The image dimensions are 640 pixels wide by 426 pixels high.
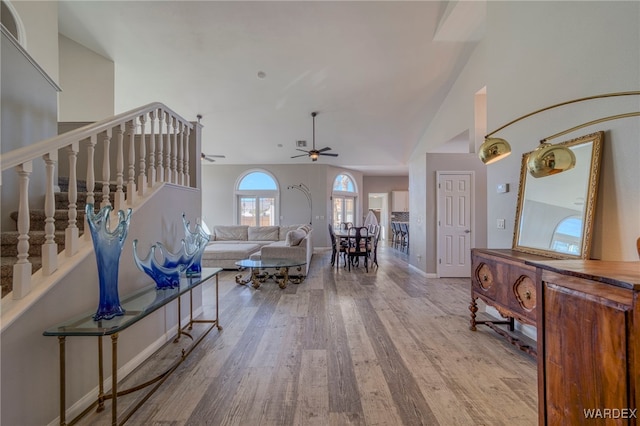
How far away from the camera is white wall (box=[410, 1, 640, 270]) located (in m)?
1.81

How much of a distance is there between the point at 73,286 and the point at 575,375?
2704mm

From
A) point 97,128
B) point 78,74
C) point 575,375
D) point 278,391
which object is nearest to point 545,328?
point 575,375

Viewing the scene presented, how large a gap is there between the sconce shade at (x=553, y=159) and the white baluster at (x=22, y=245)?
283 centimetres

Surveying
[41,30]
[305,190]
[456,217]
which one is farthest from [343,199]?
[41,30]

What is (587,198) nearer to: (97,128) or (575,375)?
(575,375)

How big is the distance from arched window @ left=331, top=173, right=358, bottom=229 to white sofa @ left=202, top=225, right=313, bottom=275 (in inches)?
93.4

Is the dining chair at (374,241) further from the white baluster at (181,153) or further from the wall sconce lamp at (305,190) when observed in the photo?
the white baluster at (181,153)

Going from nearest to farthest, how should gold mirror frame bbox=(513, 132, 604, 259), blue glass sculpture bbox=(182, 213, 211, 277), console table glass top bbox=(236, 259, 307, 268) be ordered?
gold mirror frame bbox=(513, 132, 604, 259)
blue glass sculpture bbox=(182, 213, 211, 277)
console table glass top bbox=(236, 259, 307, 268)

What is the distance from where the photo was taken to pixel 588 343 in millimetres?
1061

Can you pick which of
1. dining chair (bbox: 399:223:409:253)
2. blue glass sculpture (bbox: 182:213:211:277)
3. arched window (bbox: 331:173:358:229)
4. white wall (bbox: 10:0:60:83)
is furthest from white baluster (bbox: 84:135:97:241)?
dining chair (bbox: 399:223:409:253)

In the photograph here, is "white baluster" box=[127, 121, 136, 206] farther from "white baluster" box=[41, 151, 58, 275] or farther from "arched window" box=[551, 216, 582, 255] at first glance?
"arched window" box=[551, 216, 582, 255]

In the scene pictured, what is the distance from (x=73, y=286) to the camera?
164 cm

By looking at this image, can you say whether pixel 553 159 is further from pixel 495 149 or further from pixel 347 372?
pixel 347 372

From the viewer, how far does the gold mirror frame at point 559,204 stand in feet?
6.57
